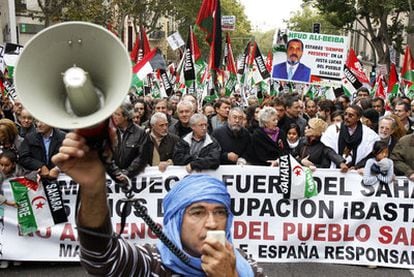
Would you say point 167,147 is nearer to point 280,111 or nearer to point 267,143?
point 267,143

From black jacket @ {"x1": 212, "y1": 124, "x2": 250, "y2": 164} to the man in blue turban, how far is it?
13.7 feet

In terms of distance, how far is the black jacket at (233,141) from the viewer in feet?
19.4

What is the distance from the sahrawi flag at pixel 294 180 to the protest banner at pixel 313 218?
6cm

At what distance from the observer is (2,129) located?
204 inches

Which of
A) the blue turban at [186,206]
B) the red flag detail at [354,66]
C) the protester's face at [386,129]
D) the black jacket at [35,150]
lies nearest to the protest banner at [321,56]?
the red flag detail at [354,66]

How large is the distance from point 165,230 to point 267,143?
418 cm

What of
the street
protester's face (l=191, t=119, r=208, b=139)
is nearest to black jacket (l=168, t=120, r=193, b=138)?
protester's face (l=191, t=119, r=208, b=139)

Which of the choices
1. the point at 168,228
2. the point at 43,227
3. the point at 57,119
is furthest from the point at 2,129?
the point at 57,119

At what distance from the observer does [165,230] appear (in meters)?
1.67

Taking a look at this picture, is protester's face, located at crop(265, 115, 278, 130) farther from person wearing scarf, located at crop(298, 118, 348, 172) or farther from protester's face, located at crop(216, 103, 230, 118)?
protester's face, located at crop(216, 103, 230, 118)

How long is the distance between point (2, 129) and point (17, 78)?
167 inches

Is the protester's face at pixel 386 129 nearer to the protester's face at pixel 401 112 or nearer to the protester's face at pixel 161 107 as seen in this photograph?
the protester's face at pixel 401 112

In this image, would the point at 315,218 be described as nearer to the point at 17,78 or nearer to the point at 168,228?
the point at 168,228

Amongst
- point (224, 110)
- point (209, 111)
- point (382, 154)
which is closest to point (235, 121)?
point (224, 110)
